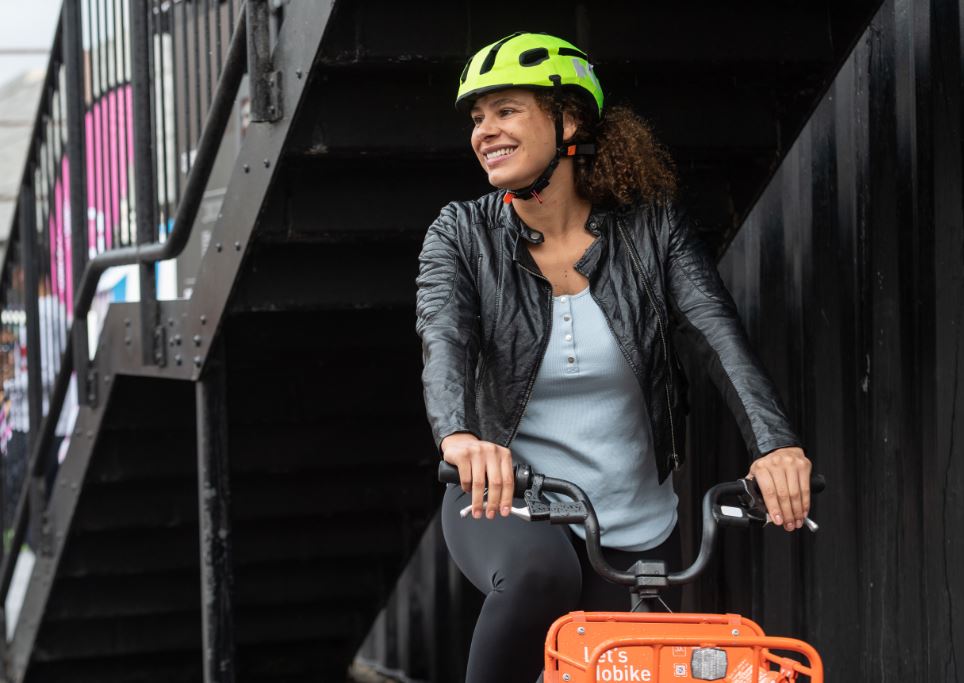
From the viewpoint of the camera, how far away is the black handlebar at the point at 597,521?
107 inches

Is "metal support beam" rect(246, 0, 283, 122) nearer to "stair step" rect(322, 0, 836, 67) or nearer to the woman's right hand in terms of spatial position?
"stair step" rect(322, 0, 836, 67)

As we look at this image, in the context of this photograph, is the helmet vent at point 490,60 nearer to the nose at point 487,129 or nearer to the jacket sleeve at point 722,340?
the nose at point 487,129

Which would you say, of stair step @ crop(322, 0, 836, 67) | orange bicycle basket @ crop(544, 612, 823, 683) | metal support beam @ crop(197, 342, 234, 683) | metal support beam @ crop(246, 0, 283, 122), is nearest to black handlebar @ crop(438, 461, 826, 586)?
orange bicycle basket @ crop(544, 612, 823, 683)

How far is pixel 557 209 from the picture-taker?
140 inches

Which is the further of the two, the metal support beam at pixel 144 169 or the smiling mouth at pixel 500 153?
the metal support beam at pixel 144 169

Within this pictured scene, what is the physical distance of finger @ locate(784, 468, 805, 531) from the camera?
2.88m

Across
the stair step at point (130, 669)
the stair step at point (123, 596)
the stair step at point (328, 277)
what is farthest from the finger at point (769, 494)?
the stair step at point (130, 669)

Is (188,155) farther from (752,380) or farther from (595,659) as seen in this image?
(595,659)

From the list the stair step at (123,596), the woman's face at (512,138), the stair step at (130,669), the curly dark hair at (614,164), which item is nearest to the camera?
the woman's face at (512,138)

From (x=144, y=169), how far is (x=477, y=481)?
11.0ft

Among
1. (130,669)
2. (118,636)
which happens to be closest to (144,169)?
(118,636)

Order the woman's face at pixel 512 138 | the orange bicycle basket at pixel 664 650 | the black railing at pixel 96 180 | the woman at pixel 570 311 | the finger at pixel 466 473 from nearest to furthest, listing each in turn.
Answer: the orange bicycle basket at pixel 664 650 < the finger at pixel 466 473 < the woman at pixel 570 311 < the woman's face at pixel 512 138 < the black railing at pixel 96 180

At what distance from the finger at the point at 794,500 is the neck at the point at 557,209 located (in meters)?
0.94

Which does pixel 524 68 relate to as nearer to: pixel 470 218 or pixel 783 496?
pixel 470 218
